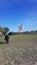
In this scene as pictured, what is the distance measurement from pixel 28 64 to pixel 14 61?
93 cm

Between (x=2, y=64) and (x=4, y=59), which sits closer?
(x=2, y=64)

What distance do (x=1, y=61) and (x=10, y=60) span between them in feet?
2.05

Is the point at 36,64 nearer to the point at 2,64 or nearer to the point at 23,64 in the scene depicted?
the point at 23,64

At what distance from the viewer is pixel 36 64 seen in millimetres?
8578

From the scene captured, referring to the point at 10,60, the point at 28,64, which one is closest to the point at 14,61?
the point at 10,60

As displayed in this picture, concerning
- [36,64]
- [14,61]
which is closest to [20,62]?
[14,61]

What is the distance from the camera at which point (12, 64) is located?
8.47 metres

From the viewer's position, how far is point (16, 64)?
338 inches

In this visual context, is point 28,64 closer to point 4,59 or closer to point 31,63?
point 31,63

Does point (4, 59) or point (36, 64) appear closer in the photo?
point (36, 64)

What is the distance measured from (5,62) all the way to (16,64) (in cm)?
66

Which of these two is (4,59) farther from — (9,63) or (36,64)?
(36,64)

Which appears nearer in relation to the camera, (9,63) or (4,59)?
(9,63)

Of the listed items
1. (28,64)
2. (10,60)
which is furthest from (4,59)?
(28,64)
